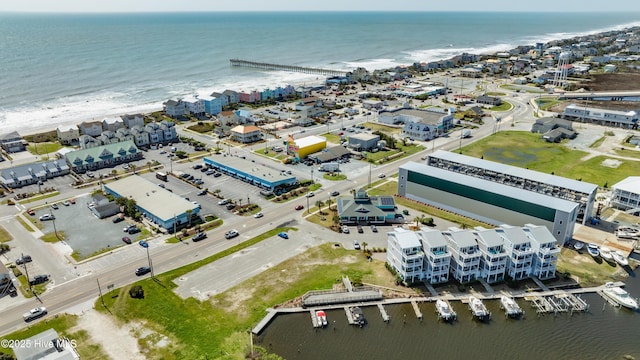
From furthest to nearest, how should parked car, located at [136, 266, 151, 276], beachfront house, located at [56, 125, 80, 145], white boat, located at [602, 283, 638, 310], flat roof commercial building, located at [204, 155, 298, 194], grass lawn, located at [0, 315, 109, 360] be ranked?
beachfront house, located at [56, 125, 80, 145]
flat roof commercial building, located at [204, 155, 298, 194]
parked car, located at [136, 266, 151, 276]
white boat, located at [602, 283, 638, 310]
grass lawn, located at [0, 315, 109, 360]

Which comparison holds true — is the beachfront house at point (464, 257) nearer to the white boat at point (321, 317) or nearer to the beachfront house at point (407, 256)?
the beachfront house at point (407, 256)

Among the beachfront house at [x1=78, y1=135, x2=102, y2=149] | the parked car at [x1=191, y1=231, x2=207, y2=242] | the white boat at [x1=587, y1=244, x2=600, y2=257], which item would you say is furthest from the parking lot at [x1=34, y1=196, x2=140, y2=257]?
the white boat at [x1=587, y1=244, x2=600, y2=257]

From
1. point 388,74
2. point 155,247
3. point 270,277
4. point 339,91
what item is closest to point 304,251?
point 270,277

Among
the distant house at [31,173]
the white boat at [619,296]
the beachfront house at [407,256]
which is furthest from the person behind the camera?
the distant house at [31,173]

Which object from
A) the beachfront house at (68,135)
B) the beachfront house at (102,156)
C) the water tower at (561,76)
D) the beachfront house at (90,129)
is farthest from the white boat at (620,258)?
the water tower at (561,76)

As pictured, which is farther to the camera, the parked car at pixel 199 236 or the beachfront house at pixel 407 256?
the parked car at pixel 199 236

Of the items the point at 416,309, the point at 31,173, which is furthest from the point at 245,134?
the point at 416,309

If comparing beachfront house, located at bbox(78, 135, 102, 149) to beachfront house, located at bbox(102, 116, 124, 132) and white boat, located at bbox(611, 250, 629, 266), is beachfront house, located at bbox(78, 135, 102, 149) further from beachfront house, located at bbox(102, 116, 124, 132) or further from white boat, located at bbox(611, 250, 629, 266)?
white boat, located at bbox(611, 250, 629, 266)
